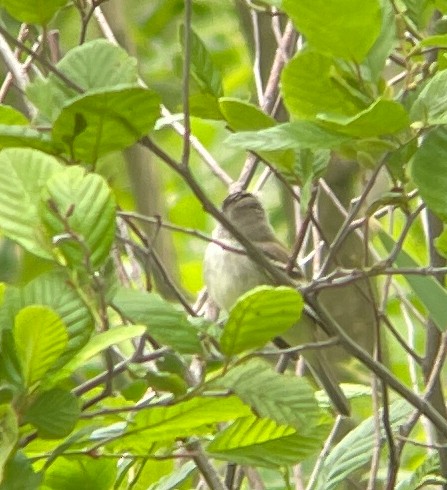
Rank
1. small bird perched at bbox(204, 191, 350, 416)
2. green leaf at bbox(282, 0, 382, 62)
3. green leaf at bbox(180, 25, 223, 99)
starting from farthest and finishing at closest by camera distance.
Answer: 1. small bird perched at bbox(204, 191, 350, 416)
2. green leaf at bbox(180, 25, 223, 99)
3. green leaf at bbox(282, 0, 382, 62)

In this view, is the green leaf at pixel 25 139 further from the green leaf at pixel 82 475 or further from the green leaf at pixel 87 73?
the green leaf at pixel 82 475

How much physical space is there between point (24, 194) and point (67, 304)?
9 cm

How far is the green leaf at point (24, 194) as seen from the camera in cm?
80

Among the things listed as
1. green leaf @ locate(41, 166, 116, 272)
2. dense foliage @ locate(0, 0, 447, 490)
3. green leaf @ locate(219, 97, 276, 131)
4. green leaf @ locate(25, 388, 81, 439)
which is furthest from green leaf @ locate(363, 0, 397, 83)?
green leaf @ locate(25, 388, 81, 439)

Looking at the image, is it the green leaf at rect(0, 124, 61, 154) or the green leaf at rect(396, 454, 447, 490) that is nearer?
the green leaf at rect(0, 124, 61, 154)

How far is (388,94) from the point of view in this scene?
3.26ft

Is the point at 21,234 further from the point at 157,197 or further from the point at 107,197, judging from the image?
the point at 157,197

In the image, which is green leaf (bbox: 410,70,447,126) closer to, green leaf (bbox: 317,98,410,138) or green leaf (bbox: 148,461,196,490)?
green leaf (bbox: 317,98,410,138)

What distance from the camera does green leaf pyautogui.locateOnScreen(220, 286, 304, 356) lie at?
2.62ft

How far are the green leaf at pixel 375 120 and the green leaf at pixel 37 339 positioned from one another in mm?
252

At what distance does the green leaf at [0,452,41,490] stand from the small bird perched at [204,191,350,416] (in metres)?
1.22

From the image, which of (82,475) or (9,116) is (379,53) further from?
(82,475)

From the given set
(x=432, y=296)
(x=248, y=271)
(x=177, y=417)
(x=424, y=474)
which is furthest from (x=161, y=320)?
(x=248, y=271)

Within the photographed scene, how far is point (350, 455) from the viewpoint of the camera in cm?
127
